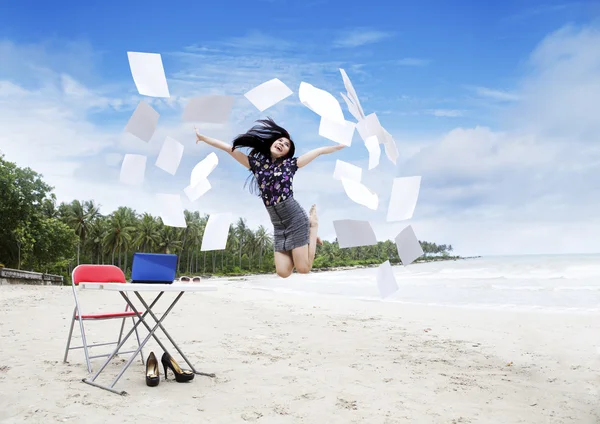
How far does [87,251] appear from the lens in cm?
4597

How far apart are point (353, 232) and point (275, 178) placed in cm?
55

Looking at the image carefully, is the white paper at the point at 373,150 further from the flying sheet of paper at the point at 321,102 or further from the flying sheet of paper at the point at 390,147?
the flying sheet of paper at the point at 321,102

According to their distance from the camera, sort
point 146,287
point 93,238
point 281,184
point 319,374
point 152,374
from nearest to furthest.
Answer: point 281,184 → point 146,287 → point 152,374 → point 319,374 → point 93,238

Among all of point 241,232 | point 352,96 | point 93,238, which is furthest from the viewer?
point 93,238

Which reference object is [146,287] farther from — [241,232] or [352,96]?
[241,232]

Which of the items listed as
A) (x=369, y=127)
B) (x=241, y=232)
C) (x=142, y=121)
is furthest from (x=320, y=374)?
(x=241, y=232)

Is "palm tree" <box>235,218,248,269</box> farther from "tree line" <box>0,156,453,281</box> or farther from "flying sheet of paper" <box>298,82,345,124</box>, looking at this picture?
"flying sheet of paper" <box>298,82,345,124</box>

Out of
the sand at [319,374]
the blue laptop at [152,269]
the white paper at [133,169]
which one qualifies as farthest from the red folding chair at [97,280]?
the white paper at [133,169]

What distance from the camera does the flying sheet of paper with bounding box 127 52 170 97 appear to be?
2.79 meters

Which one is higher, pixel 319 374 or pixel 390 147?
pixel 390 147

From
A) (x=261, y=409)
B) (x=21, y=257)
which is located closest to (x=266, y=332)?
(x=261, y=409)

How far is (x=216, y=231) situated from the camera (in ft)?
10.2

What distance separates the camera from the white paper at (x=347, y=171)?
301cm

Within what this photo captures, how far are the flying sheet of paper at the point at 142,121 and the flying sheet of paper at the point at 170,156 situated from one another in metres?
0.15
